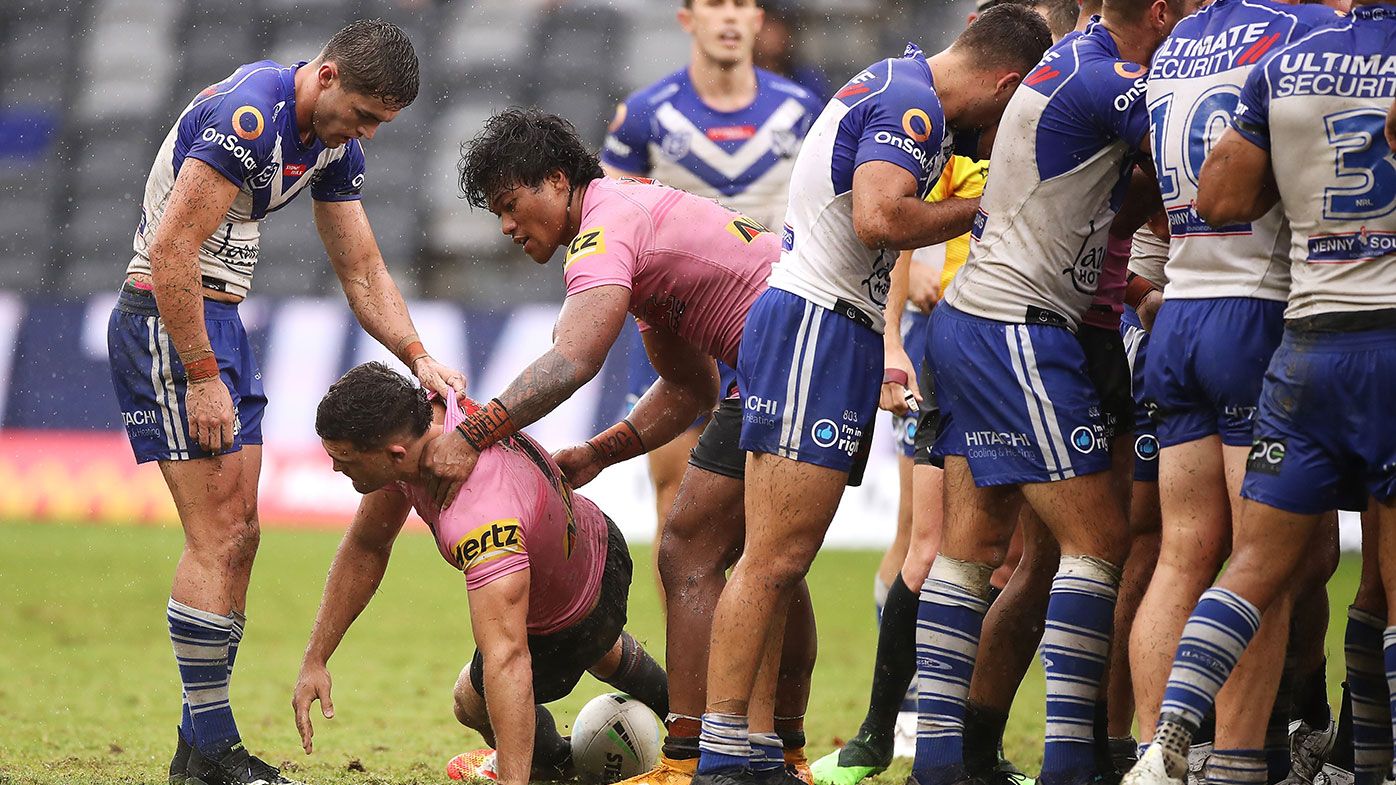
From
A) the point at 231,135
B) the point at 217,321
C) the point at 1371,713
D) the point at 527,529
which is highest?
the point at 231,135

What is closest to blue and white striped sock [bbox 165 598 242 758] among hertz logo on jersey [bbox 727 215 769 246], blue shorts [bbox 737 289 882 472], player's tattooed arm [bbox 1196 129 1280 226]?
blue shorts [bbox 737 289 882 472]

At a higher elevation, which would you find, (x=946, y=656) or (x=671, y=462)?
(x=671, y=462)

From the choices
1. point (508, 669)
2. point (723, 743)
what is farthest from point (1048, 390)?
point (508, 669)

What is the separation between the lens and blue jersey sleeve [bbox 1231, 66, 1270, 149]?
3965mm

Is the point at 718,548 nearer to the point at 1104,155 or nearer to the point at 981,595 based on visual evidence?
the point at 981,595

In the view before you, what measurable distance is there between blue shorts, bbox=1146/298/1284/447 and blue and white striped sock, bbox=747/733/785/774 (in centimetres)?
154

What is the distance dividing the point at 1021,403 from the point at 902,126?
2.82 ft

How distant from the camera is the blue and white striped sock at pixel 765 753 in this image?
15.9ft

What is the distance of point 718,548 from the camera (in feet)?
17.3

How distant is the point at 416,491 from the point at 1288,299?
265cm

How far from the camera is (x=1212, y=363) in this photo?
4223mm

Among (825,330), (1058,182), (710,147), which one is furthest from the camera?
(710,147)

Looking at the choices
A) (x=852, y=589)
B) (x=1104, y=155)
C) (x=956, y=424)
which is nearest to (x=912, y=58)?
(x=1104, y=155)

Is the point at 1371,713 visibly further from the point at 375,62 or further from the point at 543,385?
the point at 375,62
